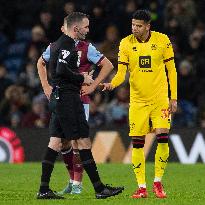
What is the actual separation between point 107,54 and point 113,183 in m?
7.35

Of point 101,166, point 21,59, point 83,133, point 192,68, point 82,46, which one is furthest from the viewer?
point 21,59

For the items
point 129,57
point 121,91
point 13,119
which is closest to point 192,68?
point 121,91

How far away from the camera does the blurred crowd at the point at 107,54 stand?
20.7 metres

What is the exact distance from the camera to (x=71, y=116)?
11078mm

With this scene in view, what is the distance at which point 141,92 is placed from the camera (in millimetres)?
11852

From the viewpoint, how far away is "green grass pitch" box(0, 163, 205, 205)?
36.3ft

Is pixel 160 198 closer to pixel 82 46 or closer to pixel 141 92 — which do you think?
pixel 141 92

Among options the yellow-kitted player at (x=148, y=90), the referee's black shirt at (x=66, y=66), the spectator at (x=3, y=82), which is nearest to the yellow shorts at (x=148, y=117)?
the yellow-kitted player at (x=148, y=90)

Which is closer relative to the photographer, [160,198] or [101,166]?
[160,198]

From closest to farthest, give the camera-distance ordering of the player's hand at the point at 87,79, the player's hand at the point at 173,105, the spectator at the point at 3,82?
the player's hand at the point at 87,79 < the player's hand at the point at 173,105 < the spectator at the point at 3,82

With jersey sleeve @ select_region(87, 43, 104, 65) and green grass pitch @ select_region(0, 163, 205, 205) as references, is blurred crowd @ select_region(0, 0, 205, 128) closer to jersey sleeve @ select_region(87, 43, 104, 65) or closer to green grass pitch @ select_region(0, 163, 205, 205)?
green grass pitch @ select_region(0, 163, 205, 205)

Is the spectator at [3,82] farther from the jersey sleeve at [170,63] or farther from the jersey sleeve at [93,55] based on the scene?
the jersey sleeve at [170,63]

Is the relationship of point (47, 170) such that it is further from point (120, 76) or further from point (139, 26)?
point (139, 26)

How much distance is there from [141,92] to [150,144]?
787 cm
